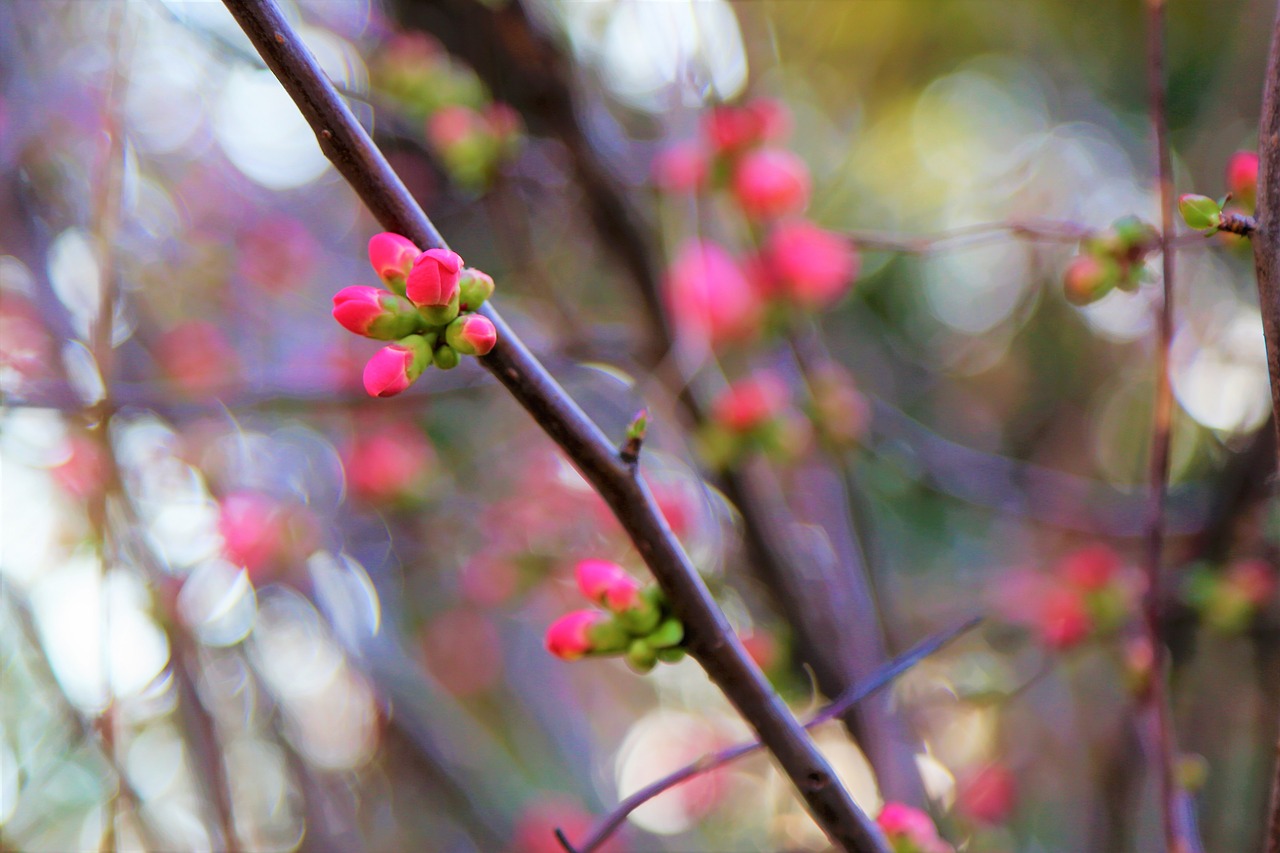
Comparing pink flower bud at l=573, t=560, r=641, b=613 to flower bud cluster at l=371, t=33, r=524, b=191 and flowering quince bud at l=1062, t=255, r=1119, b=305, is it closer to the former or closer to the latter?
flowering quince bud at l=1062, t=255, r=1119, b=305

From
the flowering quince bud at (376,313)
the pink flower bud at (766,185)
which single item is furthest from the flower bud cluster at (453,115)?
the flowering quince bud at (376,313)

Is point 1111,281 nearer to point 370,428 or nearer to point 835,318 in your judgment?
point 370,428

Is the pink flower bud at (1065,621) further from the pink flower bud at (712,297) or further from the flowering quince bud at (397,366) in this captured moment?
the flowering quince bud at (397,366)

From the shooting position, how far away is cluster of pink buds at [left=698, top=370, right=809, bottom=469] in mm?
1300

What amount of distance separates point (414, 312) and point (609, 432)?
1236mm

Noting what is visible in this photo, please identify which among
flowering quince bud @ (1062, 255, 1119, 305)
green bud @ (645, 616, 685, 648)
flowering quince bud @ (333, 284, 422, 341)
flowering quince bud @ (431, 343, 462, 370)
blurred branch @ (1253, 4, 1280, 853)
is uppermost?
blurred branch @ (1253, 4, 1280, 853)

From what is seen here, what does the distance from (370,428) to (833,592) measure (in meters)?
1.12

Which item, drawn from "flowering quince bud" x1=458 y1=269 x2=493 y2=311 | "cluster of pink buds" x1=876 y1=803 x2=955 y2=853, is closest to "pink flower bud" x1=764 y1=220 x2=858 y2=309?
"cluster of pink buds" x1=876 y1=803 x2=955 y2=853

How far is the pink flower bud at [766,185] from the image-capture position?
4.43ft

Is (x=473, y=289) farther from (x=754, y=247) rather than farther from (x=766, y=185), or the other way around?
(x=754, y=247)

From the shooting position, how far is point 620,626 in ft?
1.77

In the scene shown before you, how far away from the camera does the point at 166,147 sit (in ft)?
6.55

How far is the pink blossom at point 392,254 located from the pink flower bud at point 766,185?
98 cm

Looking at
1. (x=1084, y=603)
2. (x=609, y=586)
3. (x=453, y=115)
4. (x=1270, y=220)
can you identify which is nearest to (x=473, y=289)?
(x=609, y=586)
